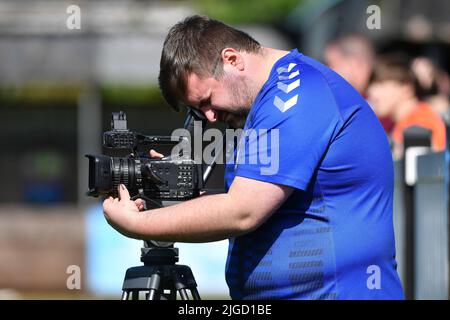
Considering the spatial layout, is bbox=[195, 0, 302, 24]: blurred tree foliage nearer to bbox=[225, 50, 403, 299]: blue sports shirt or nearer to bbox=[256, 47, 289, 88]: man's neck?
bbox=[256, 47, 289, 88]: man's neck

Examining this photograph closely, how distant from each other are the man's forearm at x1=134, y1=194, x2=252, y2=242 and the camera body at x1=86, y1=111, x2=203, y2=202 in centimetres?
19

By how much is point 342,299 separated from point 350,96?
0.65 m

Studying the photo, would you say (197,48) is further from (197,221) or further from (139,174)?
(197,221)

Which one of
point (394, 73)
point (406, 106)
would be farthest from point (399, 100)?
point (394, 73)

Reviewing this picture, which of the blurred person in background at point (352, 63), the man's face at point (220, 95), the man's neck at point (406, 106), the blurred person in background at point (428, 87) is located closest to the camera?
the man's face at point (220, 95)

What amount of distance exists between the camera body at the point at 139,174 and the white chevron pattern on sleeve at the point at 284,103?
0.41 m

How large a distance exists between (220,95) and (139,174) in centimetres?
38

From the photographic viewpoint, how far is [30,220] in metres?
13.8

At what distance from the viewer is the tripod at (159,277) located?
3506mm

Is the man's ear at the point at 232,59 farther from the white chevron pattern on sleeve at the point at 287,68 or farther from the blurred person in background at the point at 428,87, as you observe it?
the blurred person in background at the point at 428,87

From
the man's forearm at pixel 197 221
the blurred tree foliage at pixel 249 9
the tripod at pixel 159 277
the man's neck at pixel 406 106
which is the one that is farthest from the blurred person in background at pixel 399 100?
the blurred tree foliage at pixel 249 9

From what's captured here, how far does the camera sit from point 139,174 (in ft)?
11.1

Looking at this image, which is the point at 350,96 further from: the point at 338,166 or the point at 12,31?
the point at 12,31

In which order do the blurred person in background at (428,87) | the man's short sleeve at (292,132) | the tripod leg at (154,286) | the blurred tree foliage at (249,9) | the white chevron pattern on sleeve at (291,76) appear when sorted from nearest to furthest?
the man's short sleeve at (292,132) < the white chevron pattern on sleeve at (291,76) < the tripod leg at (154,286) < the blurred person in background at (428,87) < the blurred tree foliage at (249,9)
